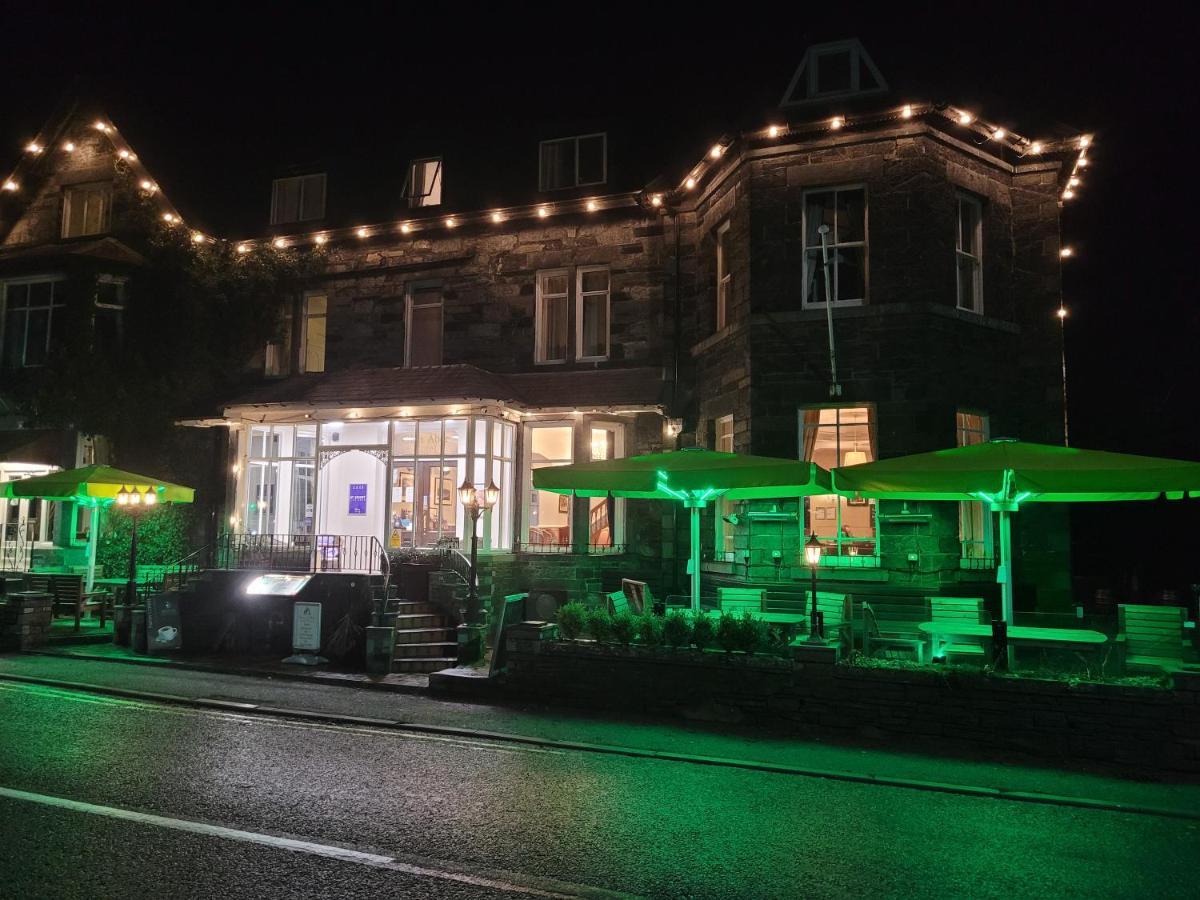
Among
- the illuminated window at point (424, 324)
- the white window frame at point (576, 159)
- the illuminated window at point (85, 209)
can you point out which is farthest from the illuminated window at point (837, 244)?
the illuminated window at point (85, 209)

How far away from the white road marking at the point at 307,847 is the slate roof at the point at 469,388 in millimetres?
10063

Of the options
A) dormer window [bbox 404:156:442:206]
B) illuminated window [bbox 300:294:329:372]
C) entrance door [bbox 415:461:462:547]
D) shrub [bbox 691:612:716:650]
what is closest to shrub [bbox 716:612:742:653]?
shrub [bbox 691:612:716:650]

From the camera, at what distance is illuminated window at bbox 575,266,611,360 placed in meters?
17.5

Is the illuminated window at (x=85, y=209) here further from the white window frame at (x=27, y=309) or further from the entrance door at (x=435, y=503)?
the entrance door at (x=435, y=503)

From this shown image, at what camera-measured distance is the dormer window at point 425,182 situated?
18641mm

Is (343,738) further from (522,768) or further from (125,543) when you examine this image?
(125,543)

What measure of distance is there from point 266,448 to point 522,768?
13.2 meters

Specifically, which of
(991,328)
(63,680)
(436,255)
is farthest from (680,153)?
(63,680)

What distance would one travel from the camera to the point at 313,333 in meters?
19.5

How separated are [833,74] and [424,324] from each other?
10046 millimetres

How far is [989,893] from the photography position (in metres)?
4.56

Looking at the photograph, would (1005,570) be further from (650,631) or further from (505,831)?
(505,831)

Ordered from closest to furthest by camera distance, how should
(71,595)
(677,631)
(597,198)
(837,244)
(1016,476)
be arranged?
(1016,476)
(677,631)
(837,244)
(71,595)
(597,198)

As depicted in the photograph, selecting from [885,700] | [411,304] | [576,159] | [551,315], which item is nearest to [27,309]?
[411,304]
